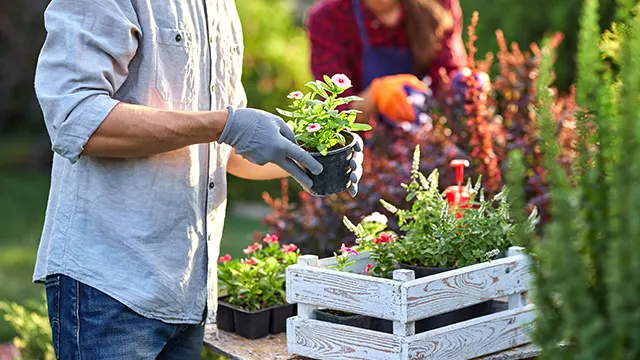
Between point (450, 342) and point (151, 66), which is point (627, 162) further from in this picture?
point (151, 66)

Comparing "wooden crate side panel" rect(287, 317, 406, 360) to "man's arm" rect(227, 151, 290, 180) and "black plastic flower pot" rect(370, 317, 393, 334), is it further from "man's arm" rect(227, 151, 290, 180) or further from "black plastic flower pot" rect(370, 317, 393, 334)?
"man's arm" rect(227, 151, 290, 180)

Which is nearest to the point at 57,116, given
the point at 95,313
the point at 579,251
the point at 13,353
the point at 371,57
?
the point at 95,313

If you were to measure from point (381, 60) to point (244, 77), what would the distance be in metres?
4.88

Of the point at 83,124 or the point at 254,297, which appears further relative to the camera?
the point at 254,297

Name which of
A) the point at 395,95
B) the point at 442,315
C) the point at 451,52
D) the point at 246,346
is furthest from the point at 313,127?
the point at 451,52

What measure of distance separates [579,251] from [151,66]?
43.8 inches

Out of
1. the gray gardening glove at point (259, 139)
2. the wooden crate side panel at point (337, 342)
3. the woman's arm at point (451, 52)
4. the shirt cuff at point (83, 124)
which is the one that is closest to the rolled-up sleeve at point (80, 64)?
the shirt cuff at point (83, 124)

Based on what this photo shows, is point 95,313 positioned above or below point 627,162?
below

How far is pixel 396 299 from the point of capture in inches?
75.4

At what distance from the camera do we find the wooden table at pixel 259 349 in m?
2.12

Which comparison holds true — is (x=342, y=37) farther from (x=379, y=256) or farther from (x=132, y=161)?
(x=132, y=161)

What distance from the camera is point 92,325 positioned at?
1.94 metres

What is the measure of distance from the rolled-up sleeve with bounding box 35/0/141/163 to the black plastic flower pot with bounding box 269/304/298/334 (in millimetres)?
783

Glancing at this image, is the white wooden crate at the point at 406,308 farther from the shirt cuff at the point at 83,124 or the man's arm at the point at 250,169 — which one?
the shirt cuff at the point at 83,124
